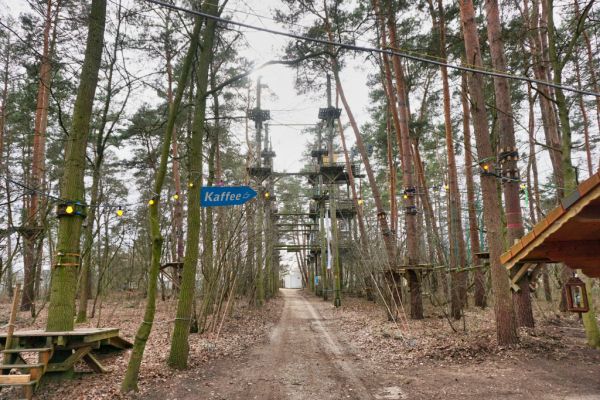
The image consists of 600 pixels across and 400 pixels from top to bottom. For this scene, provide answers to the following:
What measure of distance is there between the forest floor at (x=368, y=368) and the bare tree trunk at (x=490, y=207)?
479mm

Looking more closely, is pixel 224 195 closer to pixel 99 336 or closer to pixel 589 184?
pixel 99 336

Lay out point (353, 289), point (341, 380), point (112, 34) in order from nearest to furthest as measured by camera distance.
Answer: point (341, 380), point (112, 34), point (353, 289)

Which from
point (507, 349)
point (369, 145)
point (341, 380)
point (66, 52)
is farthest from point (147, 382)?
point (369, 145)

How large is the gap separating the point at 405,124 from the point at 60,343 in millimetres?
10370

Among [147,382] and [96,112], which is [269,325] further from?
[96,112]

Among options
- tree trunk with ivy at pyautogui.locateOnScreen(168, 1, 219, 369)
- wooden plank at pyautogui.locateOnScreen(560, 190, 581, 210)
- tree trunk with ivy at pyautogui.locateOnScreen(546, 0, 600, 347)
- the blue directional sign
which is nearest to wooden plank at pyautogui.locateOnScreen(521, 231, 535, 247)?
wooden plank at pyautogui.locateOnScreen(560, 190, 581, 210)

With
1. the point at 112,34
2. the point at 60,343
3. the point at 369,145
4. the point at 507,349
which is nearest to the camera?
the point at 60,343

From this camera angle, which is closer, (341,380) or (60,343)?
(60,343)

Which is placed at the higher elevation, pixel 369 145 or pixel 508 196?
pixel 369 145

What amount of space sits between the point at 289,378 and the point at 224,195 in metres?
3.06

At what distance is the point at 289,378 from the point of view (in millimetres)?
5973

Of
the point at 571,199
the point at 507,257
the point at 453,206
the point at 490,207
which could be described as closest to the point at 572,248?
the point at 507,257

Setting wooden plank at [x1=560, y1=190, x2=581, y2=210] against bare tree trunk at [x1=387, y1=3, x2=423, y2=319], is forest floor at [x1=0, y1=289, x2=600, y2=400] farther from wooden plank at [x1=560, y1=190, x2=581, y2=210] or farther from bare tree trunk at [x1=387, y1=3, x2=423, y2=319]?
wooden plank at [x1=560, y1=190, x2=581, y2=210]

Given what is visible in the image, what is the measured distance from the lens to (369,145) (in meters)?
21.4
